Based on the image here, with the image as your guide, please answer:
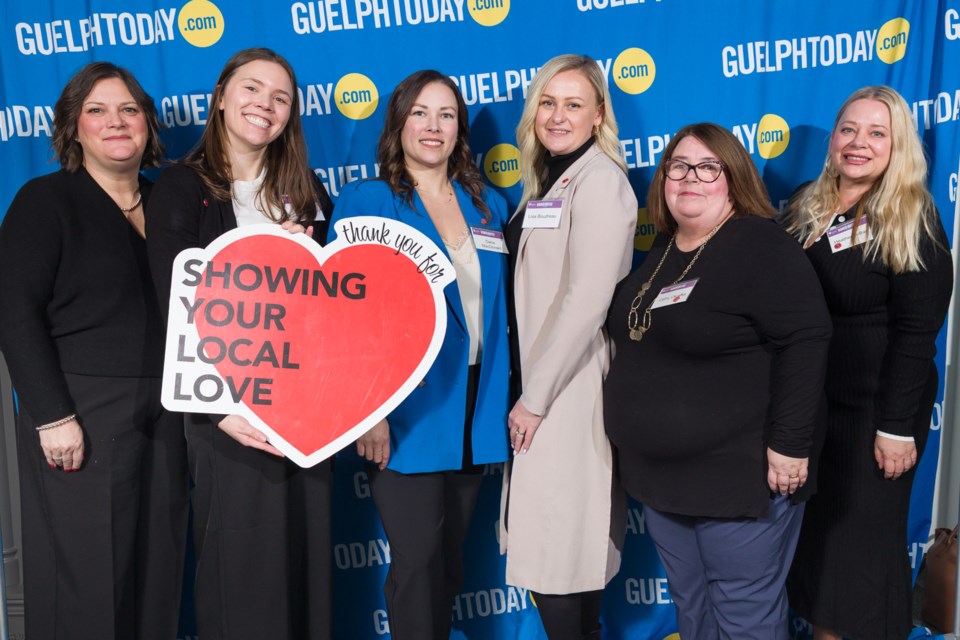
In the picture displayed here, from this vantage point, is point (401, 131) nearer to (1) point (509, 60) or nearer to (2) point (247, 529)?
(1) point (509, 60)

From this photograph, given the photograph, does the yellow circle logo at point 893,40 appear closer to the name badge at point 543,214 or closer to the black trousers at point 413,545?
the name badge at point 543,214

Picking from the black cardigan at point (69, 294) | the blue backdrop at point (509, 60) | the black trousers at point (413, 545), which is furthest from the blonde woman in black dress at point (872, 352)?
the black cardigan at point (69, 294)

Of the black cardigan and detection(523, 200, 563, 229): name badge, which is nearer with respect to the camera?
the black cardigan

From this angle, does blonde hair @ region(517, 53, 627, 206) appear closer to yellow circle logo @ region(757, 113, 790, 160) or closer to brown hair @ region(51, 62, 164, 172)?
yellow circle logo @ region(757, 113, 790, 160)

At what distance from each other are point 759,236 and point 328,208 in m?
1.12

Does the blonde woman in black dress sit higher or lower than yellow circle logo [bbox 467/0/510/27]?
lower

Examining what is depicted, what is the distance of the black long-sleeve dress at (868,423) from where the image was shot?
1.85m

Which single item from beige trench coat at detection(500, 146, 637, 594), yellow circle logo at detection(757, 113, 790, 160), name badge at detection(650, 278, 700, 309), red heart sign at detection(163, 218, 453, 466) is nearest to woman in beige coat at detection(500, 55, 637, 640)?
beige trench coat at detection(500, 146, 637, 594)

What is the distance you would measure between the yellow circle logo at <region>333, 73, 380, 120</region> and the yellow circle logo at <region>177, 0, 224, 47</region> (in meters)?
0.43

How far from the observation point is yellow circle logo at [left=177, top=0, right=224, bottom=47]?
95.6 inches

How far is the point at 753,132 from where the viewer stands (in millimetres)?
2529

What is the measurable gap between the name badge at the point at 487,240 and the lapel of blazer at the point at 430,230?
104 mm

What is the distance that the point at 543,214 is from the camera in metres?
1.94

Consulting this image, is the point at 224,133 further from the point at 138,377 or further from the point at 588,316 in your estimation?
the point at 588,316
